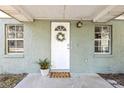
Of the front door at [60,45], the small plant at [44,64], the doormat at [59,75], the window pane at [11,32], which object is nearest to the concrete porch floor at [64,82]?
the doormat at [59,75]

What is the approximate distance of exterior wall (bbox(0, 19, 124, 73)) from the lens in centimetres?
1183

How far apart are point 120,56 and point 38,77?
4069 mm

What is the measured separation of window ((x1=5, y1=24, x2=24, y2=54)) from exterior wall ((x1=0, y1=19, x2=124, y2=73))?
0.88 feet

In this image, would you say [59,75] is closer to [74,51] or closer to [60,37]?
→ [74,51]

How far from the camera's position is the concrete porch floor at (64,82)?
8750 mm

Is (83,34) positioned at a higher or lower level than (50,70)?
higher

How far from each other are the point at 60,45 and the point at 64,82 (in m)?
2.80

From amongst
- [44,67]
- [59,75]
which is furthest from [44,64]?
[59,75]

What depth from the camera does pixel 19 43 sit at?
39.5 ft

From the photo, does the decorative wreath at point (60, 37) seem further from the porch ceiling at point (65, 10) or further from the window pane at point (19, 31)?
the window pane at point (19, 31)

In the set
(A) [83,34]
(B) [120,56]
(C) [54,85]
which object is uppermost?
(A) [83,34]
